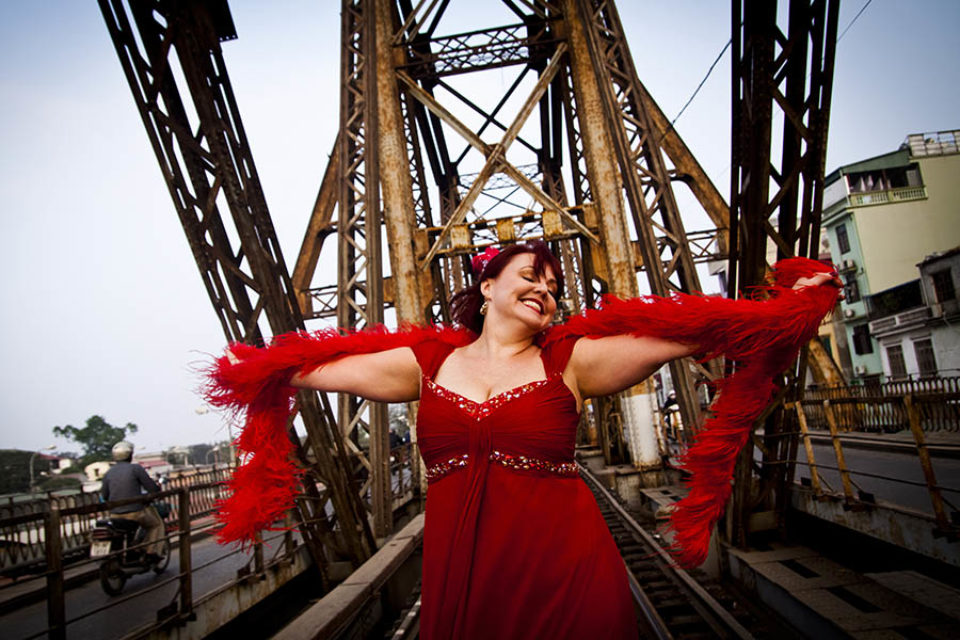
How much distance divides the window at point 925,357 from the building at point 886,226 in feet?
10.3

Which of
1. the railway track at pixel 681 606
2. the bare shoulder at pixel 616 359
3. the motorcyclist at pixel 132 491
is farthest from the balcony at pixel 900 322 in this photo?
the motorcyclist at pixel 132 491

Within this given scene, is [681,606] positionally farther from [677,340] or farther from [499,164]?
[499,164]

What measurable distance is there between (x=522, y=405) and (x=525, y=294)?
441 mm

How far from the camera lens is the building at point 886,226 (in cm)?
2945

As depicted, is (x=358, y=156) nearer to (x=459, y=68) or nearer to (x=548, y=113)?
(x=459, y=68)

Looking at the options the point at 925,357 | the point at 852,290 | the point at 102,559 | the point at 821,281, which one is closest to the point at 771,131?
the point at 821,281

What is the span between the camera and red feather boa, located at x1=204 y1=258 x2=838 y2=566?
5.64 feet

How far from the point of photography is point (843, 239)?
30984 mm

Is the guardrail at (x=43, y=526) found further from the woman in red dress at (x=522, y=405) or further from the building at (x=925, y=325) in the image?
Result: the building at (x=925, y=325)

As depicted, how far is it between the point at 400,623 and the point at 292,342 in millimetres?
2801

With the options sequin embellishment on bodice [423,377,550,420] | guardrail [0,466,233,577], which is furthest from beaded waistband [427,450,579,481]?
→ guardrail [0,466,233,577]

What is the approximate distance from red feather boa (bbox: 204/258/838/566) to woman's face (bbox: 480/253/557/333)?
102 millimetres

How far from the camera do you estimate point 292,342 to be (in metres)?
2.20

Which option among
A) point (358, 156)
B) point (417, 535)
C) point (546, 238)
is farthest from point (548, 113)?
point (417, 535)
